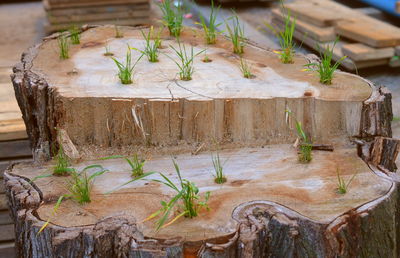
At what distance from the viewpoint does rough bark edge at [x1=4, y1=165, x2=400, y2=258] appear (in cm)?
213

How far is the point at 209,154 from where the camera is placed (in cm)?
272

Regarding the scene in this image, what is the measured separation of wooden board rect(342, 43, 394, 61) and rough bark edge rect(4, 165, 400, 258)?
2.54m

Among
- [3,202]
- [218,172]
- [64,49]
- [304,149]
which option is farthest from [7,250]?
[304,149]

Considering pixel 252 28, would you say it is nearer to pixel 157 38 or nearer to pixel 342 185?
pixel 157 38

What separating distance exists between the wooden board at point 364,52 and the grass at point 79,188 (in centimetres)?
279

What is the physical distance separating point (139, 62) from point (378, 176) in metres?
1.30

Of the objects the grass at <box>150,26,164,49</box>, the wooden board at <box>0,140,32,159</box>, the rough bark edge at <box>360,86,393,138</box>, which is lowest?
the wooden board at <box>0,140,32,159</box>

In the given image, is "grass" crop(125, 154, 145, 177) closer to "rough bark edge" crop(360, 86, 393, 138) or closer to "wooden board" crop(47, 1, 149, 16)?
"rough bark edge" crop(360, 86, 393, 138)

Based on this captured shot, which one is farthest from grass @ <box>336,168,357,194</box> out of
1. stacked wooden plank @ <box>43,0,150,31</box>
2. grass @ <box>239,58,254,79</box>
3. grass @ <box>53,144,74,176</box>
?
stacked wooden plank @ <box>43,0,150,31</box>

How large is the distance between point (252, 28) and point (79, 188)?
13.3 ft

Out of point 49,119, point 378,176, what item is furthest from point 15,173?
point 378,176

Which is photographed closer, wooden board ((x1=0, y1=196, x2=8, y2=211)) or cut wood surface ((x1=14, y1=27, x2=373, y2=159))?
cut wood surface ((x1=14, y1=27, x2=373, y2=159))

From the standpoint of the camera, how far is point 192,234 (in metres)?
2.15

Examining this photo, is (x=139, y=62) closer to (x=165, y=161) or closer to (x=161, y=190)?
(x=165, y=161)
